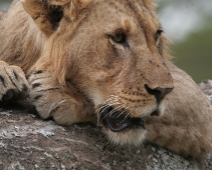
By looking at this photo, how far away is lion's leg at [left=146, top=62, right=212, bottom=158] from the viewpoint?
4.87 m

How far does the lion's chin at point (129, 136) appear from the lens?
14.5 feet

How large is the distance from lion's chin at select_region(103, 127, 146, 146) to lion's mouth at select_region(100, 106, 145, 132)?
0.02 metres

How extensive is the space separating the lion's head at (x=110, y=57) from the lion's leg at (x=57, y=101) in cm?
5

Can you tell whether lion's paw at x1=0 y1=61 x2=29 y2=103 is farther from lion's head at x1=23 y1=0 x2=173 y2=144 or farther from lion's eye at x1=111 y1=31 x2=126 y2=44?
lion's eye at x1=111 y1=31 x2=126 y2=44

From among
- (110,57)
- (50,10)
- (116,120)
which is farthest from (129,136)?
(50,10)

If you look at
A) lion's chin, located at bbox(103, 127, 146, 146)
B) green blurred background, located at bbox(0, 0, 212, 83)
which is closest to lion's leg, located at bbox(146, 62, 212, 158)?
lion's chin, located at bbox(103, 127, 146, 146)

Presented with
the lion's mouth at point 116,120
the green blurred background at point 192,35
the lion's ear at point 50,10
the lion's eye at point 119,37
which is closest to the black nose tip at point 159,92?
the lion's mouth at point 116,120

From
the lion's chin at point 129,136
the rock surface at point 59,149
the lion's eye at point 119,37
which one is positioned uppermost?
the lion's eye at point 119,37

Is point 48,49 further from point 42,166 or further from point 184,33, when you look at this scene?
point 184,33

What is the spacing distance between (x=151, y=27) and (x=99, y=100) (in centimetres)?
54

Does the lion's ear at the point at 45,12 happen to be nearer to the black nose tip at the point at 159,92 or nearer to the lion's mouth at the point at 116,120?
Result: the lion's mouth at the point at 116,120

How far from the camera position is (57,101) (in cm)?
456

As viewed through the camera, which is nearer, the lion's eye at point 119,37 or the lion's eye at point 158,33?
the lion's eye at point 119,37

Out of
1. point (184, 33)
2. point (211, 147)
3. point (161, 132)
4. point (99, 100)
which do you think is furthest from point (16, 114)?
point (184, 33)
